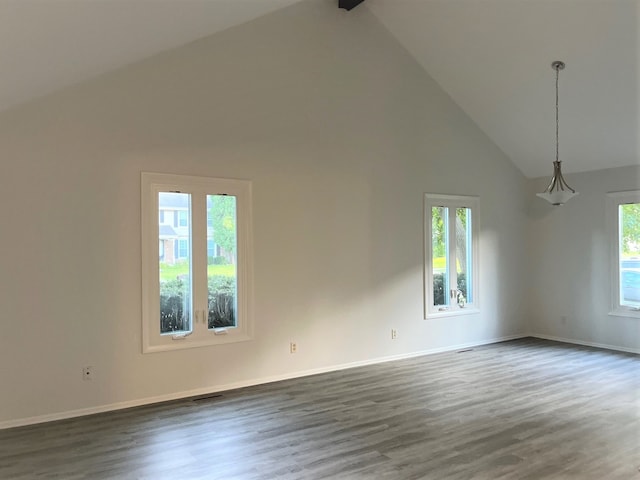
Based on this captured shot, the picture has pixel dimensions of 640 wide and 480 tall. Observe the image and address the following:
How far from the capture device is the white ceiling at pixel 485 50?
10.1ft

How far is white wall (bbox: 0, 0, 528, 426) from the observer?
4086 millimetres

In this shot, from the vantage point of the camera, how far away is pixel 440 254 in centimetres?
679

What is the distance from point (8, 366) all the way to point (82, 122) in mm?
2218

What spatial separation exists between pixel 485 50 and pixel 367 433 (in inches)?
187

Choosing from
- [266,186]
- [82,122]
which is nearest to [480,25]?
[266,186]

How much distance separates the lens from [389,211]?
20.4 feet

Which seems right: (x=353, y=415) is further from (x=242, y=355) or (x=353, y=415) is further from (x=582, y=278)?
(x=582, y=278)

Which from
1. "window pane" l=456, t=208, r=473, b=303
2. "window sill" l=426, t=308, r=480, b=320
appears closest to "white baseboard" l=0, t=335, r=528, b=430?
"window sill" l=426, t=308, r=480, b=320

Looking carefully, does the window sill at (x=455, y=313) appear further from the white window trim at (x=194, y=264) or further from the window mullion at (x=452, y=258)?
the white window trim at (x=194, y=264)

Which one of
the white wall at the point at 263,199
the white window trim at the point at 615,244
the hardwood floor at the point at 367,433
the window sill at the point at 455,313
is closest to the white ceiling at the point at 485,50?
the white wall at the point at 263,199

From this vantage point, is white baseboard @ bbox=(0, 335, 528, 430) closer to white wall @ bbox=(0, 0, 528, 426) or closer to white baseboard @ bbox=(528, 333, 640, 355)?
white wall @ bbox=(0, 0, 528, 426)

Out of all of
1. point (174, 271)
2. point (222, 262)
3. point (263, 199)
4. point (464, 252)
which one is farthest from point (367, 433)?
point (464, 252)

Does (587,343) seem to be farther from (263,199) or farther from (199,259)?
(199,259)

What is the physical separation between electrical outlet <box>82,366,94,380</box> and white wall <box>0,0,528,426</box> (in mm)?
45
